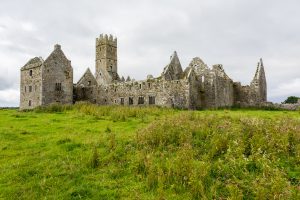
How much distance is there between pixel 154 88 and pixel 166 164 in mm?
34878

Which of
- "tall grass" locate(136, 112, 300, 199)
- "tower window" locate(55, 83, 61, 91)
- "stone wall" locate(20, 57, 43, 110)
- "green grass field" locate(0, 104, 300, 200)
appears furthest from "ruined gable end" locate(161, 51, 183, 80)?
"tall grass" locate(136, 112, 300, 199)

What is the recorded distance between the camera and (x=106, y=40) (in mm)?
88750

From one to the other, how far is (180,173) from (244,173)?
1855mm

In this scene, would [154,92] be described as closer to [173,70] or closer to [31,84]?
[173,70]

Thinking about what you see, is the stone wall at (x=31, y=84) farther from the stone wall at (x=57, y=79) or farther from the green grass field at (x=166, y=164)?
the green grass field at (x=166, y=164)

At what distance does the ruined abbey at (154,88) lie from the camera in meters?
44.3

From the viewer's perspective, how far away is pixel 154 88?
149 ft

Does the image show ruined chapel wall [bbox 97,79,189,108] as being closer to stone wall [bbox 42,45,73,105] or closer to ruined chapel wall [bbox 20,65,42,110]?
stone wall [bbox 42,45,73,105]


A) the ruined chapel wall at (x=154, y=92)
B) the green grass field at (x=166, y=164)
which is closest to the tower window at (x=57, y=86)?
the ruined chapel wall at (x=154, y=92)

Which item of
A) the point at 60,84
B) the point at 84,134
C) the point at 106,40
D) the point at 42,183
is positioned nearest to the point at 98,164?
the point at 42,183

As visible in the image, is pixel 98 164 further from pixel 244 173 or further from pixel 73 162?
pixel 244 173

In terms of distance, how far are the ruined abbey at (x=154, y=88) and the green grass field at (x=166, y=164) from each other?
28.1m

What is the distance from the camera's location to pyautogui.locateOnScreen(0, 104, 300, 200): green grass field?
9500 millimetres

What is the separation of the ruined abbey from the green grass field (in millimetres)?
28055
